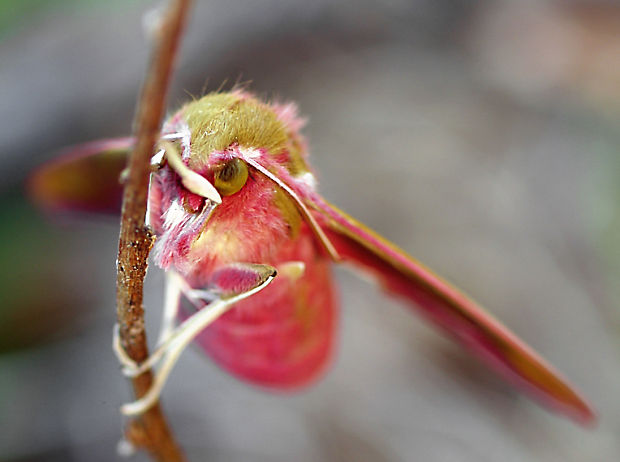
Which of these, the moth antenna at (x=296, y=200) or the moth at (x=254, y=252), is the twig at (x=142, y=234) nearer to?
the moth at (x=254, y=252)

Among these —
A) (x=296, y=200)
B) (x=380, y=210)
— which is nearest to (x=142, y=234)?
(x=296, y=200)

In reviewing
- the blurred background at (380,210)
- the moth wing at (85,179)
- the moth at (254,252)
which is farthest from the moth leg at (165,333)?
the blurred background at (380,210)

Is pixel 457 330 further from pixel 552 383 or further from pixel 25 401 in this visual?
pixel 25 401

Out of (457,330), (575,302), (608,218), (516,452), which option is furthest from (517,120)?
(457,330)

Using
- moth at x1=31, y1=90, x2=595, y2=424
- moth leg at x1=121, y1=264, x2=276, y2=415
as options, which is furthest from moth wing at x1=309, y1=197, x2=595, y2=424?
moth leg at x1=121, y1=264, x2=276, y2=415

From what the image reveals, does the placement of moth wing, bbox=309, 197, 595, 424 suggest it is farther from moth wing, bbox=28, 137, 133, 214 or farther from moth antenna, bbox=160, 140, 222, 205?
moth wing, bbox=28, 137, 133, 214

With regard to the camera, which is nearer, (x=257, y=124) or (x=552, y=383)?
(x=257, y=124)
